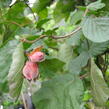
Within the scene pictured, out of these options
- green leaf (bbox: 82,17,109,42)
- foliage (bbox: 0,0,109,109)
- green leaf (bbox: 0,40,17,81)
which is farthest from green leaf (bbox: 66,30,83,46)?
green leaf (bbox: 0,40,17,81)

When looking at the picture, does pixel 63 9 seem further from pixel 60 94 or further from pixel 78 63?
pixel 60 94

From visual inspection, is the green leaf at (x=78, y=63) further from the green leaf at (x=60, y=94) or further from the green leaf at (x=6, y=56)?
the green leaf at (x=6, y=56)

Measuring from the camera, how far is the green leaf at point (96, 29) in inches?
34.6

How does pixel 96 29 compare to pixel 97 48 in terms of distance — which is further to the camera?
pixel 97 48

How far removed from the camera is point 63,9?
57.0 inches

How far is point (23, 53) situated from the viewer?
860 millimetres

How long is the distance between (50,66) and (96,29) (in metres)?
0.23

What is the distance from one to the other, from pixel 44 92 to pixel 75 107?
0.11 m

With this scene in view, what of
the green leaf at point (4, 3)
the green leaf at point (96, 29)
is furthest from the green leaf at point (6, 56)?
the green leaf at point (4, 3)

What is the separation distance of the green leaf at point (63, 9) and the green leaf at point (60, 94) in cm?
49

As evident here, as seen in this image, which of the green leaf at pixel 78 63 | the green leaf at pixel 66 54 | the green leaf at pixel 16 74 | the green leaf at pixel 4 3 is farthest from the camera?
the green leaf at pixel 4 3

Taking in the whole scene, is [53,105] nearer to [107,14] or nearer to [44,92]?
[44,92]

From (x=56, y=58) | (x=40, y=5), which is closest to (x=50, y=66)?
(x=56, y=58)

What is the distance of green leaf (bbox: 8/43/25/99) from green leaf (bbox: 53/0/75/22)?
63 cm
